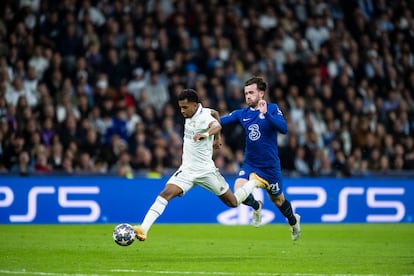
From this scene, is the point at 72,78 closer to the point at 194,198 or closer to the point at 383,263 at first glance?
the point at 194,198

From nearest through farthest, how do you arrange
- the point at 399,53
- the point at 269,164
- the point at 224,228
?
the point at 269,164, the point at 224,228, the point at 399,53

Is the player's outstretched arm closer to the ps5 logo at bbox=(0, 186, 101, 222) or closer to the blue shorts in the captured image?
the blue shorts

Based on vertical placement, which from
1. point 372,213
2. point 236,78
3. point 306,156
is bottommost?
point 372,213

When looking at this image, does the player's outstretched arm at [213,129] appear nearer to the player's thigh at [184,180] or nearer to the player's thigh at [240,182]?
the player's thigh at [184,180]

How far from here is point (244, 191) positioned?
42.2 ft

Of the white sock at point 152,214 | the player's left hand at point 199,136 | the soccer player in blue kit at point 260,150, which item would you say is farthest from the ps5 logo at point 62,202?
the player's left hand at point 199,136

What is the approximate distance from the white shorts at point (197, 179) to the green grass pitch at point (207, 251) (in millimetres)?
903

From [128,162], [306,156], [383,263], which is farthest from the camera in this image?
[306,156]

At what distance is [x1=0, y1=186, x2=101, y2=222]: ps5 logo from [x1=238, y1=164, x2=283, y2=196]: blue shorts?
20.3ft

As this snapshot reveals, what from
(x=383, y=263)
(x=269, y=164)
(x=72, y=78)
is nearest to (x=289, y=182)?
(x=72, y=78)

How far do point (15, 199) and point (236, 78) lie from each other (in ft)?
21.9

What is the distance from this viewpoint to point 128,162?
65.0ft

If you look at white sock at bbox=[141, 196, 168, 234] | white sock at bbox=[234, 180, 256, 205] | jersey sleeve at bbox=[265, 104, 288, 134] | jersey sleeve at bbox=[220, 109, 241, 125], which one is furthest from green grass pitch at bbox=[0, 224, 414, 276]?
jersey sleeve at bbox=[220, 109, 241, 125]

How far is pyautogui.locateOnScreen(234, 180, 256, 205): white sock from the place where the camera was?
1272 centimetres
